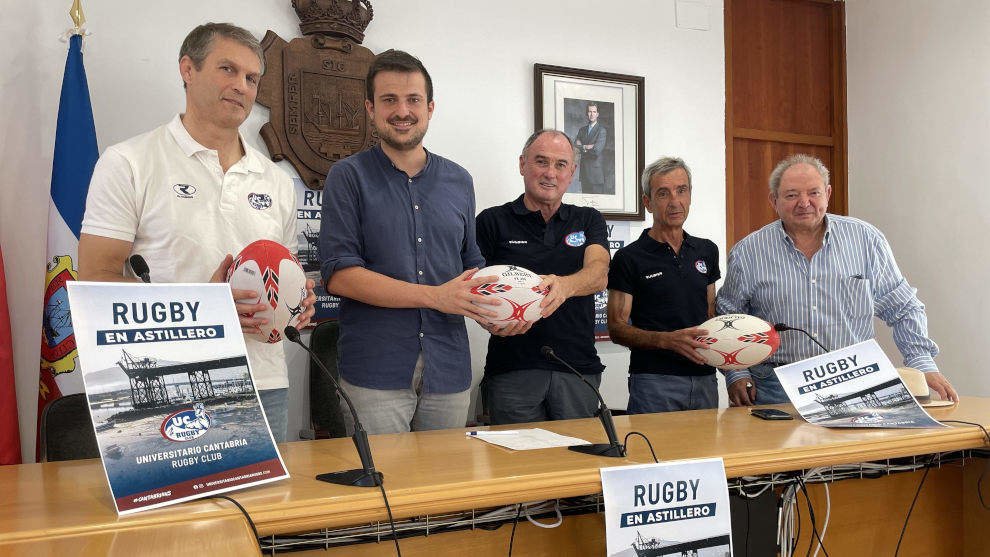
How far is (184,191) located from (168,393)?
0.88 m

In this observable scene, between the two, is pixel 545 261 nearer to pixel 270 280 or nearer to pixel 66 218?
pixel 270 280

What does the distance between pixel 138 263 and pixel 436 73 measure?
2.42 m

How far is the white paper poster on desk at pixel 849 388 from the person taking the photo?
206cm

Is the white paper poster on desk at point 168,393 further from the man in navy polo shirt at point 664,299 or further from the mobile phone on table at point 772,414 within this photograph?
the man in navy polo shirt at point 664,299

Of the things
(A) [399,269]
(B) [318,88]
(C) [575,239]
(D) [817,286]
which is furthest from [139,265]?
Result: (D) [817,286]

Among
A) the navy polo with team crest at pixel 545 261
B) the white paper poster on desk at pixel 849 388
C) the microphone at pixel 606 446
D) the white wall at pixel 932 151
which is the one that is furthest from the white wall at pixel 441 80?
the microphone at pixel 606 446

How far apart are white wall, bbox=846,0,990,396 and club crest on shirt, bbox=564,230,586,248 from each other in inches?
104

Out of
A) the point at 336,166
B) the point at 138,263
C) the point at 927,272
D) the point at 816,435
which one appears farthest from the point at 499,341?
the point at 927,272

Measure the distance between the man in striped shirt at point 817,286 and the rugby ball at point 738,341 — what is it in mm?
207

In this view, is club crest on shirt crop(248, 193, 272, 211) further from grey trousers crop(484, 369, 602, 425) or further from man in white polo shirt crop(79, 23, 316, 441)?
grey trousers crop(484, 369, 602, 425)

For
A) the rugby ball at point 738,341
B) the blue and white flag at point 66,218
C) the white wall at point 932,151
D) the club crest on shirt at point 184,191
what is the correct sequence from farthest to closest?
the white wall at point 932,151 < the blue and white flag at point 66,218 < the rugby ball at point 738,341 < the club crest on shirt at point 184,191

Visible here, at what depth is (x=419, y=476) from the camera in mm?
1405

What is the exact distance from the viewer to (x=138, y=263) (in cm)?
140

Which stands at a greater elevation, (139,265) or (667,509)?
(139,265)
